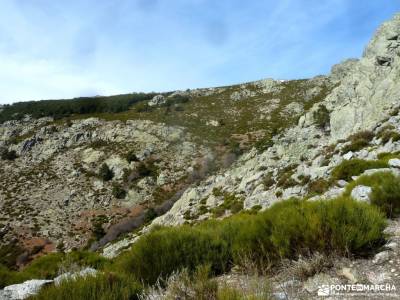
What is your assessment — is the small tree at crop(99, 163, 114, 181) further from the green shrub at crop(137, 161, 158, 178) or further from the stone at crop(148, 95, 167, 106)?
the stone at crop(148, 95, 167, 106)

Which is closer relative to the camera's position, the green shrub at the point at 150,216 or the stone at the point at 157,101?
the green shrub at the point at 150,216

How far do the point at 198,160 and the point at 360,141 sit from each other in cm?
3319

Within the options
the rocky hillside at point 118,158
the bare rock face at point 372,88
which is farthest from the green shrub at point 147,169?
the bare rock face at point 372,88

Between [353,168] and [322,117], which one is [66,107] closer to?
[322,117]

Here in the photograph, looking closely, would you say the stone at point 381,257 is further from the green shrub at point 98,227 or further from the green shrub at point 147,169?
the green shrub at point 147,169

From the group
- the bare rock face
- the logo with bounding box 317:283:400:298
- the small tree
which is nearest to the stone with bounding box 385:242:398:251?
the logo with bounding box 317:283:400:298

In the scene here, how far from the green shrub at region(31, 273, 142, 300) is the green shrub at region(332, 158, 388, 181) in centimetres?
1199

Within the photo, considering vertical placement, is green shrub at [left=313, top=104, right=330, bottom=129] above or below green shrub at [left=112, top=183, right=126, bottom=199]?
above

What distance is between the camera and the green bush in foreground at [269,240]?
568cm

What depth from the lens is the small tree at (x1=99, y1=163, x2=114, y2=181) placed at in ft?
164

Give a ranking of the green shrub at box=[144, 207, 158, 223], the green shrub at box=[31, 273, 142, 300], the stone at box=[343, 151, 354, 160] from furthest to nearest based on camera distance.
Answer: the green shrub at box=[144, 207, 158, 223]
the stone at box=[343, 151, 354, 160]
the green shrub at box=[31, 273, 142, 300]

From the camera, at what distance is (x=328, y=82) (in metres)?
86.2

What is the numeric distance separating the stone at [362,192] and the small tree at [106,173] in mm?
44166

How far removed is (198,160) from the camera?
52.3m
